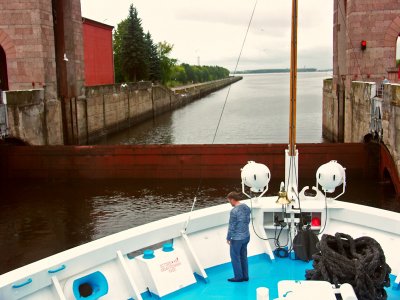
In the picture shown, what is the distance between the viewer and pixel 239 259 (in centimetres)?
683

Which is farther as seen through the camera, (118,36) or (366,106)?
(118,36)

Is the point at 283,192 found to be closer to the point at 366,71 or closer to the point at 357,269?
the point at 357,269

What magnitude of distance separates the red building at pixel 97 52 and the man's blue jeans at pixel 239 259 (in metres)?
36.4

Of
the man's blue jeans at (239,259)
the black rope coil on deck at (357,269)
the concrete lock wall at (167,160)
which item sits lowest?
the concrete lock wall at (167,160)

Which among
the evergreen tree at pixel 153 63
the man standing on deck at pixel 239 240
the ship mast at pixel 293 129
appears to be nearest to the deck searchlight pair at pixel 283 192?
the ship mast at pixel 293 129

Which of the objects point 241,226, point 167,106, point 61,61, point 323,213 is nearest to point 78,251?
point 241,226

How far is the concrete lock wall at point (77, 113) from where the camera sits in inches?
990

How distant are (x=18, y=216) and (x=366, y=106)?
1580cm

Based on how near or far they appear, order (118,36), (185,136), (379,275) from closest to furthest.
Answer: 1. (379,275)
2. (185,136)
3. (118,36)

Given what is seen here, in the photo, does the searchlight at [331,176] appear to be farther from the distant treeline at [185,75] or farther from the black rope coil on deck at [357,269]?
the distant treeline at [185,75]

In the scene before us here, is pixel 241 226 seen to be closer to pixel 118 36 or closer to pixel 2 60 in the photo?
pixel 2 60

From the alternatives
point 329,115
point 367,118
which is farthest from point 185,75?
point 367,118

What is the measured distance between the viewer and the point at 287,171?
308 inches

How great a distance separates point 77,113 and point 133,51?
35980 millimetres
